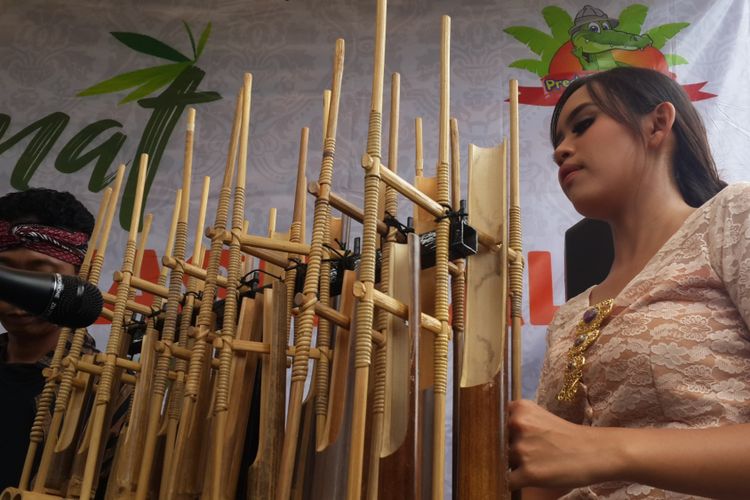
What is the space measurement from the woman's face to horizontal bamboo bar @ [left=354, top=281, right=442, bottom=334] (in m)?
0.31

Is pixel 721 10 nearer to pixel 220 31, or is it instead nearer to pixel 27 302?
pixel 220 31

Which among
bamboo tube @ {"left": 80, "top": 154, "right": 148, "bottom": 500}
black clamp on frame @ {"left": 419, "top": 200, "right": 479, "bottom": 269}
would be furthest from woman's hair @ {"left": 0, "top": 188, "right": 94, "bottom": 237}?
black clamp on frame @ {"left": 419, "top": 200, "right": 479, "bottom": 269}

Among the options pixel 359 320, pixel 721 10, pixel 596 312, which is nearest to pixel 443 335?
pixel 359 320

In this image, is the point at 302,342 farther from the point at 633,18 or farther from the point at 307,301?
the point at 633,18

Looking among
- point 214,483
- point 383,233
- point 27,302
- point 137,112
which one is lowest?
point 214,483

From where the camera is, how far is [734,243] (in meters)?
0.95

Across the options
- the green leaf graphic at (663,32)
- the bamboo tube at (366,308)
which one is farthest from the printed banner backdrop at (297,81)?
the bamboo tube at (366,308)

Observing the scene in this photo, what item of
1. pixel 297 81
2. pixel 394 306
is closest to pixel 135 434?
pixel 394 306

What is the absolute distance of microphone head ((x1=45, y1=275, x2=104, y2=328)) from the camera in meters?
0.86

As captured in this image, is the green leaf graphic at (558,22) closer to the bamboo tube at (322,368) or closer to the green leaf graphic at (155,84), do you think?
Answer: the green leaf graphic at (155,84)

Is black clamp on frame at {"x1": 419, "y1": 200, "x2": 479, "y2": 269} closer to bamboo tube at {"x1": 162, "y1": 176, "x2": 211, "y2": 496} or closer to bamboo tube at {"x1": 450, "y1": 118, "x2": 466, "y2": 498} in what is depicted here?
bamboo tube at {"x1": 450, "y1": 118, "x2": 466, "y2": 498}

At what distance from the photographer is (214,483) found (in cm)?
111

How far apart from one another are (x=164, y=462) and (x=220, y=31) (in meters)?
1.92

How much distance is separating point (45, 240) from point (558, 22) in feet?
5.40
